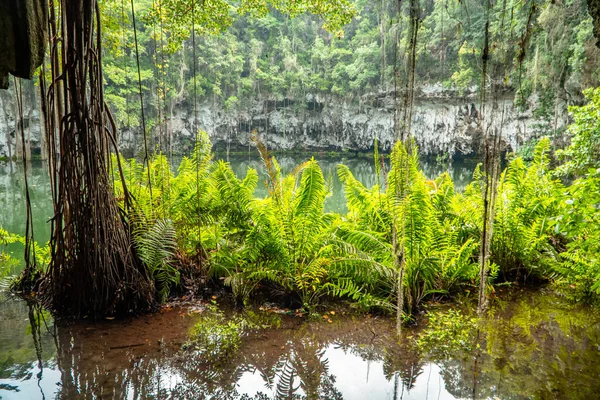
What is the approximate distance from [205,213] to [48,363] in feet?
4.99

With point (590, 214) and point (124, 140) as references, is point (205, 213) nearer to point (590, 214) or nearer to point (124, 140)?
point (590, 214)

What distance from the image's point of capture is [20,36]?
4.68ft

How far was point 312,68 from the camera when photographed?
29.4m

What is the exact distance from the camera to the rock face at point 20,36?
4.56 ft

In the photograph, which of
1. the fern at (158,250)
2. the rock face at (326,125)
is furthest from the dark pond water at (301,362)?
the rock face at (326,125)

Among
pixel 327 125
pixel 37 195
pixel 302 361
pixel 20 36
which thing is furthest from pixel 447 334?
pixel 327 125

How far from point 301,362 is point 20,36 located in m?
2.16

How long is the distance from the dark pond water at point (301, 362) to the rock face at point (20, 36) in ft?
5.13

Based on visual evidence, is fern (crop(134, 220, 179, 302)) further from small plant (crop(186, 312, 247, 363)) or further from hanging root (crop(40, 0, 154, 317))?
small plant (crop(186, 312, 247, 363))

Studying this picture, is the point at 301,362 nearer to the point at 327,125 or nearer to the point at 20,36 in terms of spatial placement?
the point at 20,36

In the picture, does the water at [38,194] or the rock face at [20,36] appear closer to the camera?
the rock face at [20,36]

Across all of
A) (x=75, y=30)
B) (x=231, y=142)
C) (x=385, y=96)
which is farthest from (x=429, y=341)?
(x=231, y=142)

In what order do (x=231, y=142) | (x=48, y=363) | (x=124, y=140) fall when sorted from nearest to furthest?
(x=48, y=363) < (x=124, y=140) < (x=231, y=142)

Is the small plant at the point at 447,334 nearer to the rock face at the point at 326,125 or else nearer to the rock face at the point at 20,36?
the rock face at the point at 20,36
